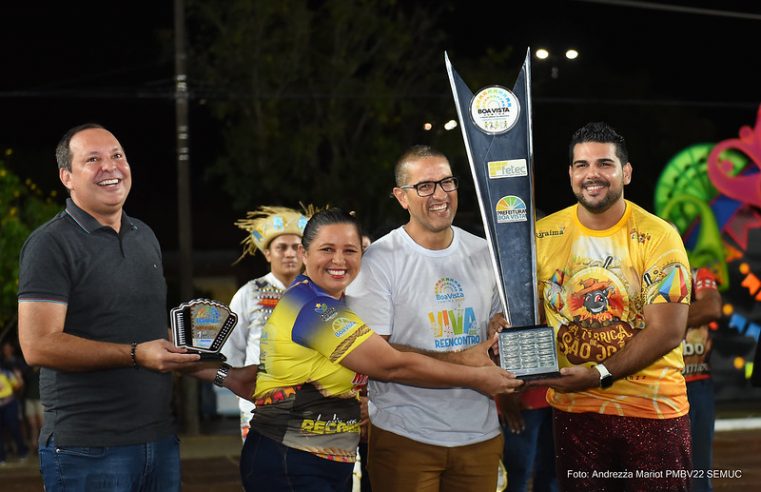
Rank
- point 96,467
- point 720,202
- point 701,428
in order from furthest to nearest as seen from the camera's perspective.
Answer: point 720,202, point 701,428, point 96,467

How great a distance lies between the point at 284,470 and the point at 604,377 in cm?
137

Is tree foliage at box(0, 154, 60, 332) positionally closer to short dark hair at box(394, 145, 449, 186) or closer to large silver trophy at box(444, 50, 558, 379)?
short dark hair at box(394, 145, 449, 186)

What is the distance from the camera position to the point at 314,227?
14.4ft

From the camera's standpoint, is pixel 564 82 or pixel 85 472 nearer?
pixel 85 472

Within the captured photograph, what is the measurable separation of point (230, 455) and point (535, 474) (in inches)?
289

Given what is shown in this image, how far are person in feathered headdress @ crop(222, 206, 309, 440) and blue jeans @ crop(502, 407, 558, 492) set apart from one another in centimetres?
170

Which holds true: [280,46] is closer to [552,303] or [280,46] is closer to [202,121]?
[202,121]

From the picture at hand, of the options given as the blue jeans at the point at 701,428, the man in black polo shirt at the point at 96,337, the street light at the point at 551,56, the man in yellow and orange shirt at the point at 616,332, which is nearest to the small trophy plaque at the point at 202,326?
the man in black polo shirt at the point at 96,337

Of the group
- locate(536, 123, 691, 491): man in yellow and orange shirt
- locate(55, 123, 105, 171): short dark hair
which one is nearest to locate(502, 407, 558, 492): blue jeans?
locate(536, 123, 691, 491): man in yellow and orange shirt

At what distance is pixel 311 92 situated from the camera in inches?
899

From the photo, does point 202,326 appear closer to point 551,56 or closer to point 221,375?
point 221,375

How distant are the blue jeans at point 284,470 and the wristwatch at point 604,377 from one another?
1148 millimetres

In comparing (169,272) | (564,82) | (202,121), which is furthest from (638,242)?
(202,121)

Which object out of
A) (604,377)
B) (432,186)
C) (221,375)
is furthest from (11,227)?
(604,377)
